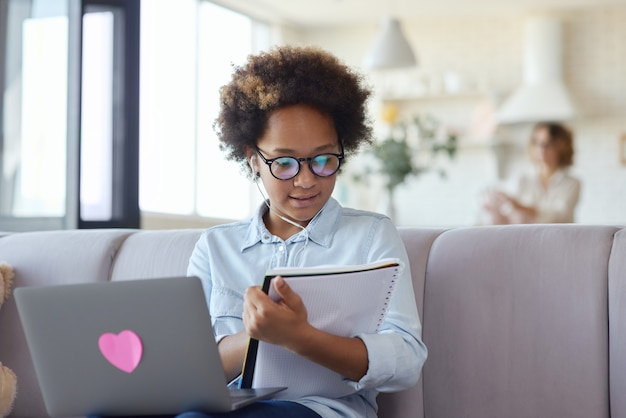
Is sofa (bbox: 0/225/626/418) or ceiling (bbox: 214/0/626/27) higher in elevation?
ceiling (bbox: 214/0/626/27)

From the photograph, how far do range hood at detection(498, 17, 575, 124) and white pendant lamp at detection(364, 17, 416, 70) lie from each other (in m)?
2.19

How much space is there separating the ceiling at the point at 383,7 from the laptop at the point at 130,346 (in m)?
6.35

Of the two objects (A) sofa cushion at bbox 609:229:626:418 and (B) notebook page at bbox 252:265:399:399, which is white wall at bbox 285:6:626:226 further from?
(B) notebook page at bbox 252:265:399:399

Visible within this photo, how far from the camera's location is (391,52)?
19.9 ft

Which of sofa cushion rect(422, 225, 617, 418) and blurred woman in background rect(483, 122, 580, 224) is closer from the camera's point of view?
sofa cushion rect(422, 225, 617, 418)

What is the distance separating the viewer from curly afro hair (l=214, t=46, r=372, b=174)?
1888mm

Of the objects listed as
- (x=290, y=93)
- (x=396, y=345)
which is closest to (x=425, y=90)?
(x=290, y=93)

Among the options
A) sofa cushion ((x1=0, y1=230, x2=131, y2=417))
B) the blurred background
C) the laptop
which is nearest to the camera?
the laptop

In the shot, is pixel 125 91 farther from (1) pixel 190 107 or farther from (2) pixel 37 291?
(2) pixel 37 291

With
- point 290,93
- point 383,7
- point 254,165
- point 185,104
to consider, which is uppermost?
point 383,7

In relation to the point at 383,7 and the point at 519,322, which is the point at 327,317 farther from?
the point at 383,7

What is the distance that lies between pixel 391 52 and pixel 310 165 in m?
4.35

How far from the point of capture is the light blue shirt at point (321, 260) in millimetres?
1707

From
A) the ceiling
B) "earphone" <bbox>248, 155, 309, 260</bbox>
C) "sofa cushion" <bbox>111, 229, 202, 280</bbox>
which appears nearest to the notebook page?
"earphone" <bbox>248, 155, 309, 260</bbox>
